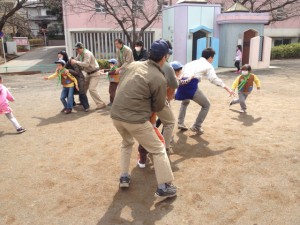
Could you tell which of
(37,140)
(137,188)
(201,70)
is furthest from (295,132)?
(37,140)

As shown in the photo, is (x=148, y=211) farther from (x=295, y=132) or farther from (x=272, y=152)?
(x=295, y=132)

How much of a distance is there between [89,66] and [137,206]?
486 centimetres

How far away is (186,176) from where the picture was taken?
152 inches

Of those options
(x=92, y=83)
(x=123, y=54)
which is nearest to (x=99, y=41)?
(x=92, y=83)

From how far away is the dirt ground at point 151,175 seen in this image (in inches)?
121

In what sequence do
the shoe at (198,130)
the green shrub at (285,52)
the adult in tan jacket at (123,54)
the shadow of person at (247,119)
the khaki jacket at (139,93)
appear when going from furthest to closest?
the green shrub at (285,52)
the adult in tan jacket at (123,54)
the shadow of person at (247,119)
the shoe at (198,130)
the khaki jacket at (139,93)

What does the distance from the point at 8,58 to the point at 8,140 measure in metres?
22.1

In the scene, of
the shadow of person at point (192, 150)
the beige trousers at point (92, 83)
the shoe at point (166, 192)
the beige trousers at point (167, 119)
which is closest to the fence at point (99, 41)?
the beige trousers at point (92, 83)

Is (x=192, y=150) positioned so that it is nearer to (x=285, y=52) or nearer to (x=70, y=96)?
(x=70, y=96)

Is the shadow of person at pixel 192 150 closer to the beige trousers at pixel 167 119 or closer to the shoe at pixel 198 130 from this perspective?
the shoe at pixel 198 130

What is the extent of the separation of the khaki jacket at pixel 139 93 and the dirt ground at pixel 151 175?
1027 millimetres

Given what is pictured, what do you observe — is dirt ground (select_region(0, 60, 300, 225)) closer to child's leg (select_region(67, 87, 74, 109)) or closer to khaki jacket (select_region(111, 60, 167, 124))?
child's leg (select_region(67, 87, 74, 109))

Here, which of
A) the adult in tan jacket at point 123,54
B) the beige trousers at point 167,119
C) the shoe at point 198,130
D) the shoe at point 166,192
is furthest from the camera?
the adult in tan jacket at point 123,54

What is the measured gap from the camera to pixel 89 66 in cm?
735
